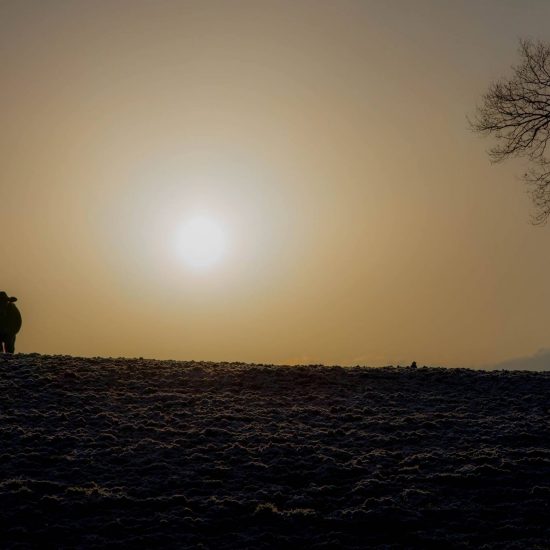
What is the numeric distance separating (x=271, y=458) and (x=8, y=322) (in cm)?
2230

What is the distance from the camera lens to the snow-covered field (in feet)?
46.1

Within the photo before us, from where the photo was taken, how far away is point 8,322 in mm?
35812

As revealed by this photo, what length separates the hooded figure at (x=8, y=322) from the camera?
1407 inches

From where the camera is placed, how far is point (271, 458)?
707 inches

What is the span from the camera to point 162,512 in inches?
583

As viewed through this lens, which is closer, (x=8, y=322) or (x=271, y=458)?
(x=271, y=458)

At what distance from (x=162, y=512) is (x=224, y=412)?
7110mm

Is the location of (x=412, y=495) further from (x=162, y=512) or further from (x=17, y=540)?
(x=17, y=540)

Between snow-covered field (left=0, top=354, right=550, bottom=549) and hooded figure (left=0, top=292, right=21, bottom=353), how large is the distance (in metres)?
9.01

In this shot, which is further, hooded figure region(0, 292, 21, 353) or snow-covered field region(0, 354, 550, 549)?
hooded figure region(0, 292, 21, 353)

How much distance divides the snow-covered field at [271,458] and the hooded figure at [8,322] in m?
9.01

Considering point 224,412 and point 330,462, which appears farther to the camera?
point 224,412

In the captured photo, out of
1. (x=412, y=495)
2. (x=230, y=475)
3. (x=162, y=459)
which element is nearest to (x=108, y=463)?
(x=162, y=459)

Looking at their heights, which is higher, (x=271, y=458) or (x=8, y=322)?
(x=8, y=322)
